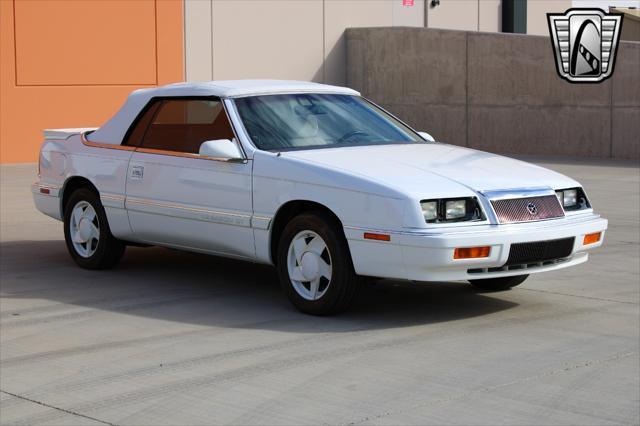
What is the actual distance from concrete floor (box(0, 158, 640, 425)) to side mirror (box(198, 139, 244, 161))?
1015 millimetres

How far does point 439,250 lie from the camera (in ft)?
24.1

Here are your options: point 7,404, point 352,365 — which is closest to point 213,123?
point 352,365

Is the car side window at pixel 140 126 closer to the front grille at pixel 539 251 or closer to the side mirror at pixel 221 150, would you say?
the side mirror at pixel 221 150

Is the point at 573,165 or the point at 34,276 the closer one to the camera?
the point at 34,276

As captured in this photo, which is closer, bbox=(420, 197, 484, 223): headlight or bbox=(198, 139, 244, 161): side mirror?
bbox=(420, 197, 484, 223): headlight

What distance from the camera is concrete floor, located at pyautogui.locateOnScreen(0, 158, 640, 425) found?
5.80 metres

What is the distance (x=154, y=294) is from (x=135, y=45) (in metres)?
14.4

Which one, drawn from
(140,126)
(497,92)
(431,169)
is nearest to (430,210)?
(431,169)

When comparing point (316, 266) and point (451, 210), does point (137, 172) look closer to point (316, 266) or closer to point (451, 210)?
point (316, 266)

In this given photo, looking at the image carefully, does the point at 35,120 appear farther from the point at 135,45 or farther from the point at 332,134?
the point at 332,134

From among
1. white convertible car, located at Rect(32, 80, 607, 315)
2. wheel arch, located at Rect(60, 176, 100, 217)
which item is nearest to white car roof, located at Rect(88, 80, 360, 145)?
white convertible car, located at Rect(32, 80, 607, 315)

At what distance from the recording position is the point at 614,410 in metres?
5.77

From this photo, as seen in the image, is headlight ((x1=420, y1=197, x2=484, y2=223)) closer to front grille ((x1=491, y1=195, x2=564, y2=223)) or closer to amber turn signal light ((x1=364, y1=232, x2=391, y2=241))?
front grille ((x1=491, y1=195, x2=564, y2=223))

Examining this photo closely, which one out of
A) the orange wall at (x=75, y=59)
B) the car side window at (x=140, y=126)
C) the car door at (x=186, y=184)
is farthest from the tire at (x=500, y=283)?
the orange wall at (x=75, y=59)
